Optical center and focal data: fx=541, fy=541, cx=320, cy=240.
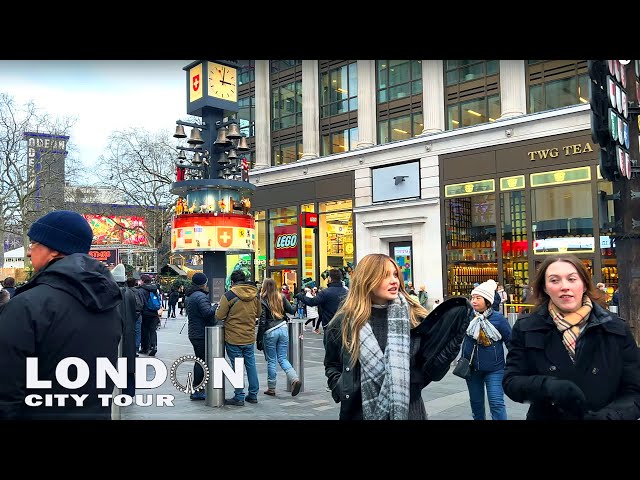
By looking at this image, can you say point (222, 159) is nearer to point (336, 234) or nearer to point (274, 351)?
point (274, 351)

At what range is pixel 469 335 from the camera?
5.79m

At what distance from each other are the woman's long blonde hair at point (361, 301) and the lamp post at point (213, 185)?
987 cm

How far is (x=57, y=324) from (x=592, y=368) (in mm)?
2525

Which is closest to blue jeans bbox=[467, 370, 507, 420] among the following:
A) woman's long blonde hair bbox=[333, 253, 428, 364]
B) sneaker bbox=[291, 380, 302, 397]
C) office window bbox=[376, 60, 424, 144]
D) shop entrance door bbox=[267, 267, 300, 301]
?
sneaker bbox=[291, 380, 302, 397]

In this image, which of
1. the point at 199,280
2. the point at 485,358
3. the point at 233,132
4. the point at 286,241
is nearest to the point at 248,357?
the point at 199,280

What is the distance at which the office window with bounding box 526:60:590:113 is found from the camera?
789 inches

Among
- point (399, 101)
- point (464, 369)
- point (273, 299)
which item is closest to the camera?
point (464, 369)

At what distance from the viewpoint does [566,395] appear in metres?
2.56

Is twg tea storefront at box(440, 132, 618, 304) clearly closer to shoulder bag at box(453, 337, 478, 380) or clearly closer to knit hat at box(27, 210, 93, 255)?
shoulder bag at box(453, 337, 478, 380)

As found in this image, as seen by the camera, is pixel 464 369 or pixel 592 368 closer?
pixel 592 368
